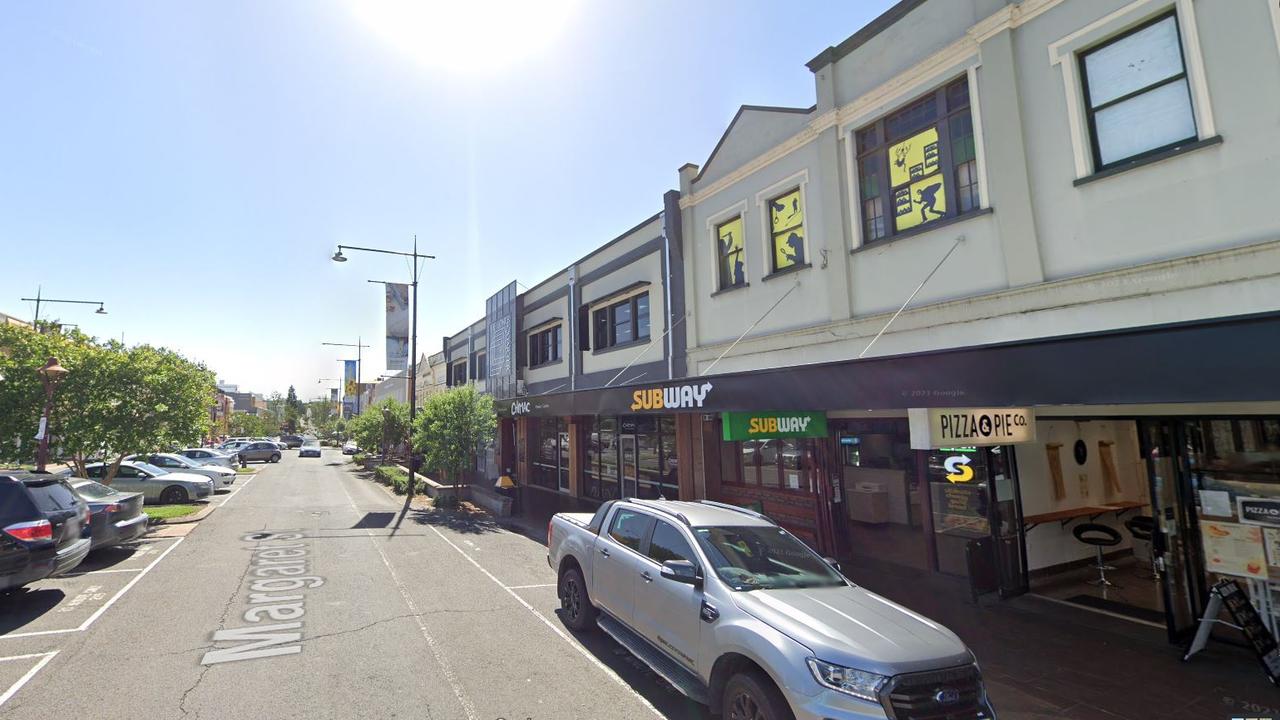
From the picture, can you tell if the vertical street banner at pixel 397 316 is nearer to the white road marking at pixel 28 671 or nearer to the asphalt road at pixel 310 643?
the asphalt road at pixel 310 643

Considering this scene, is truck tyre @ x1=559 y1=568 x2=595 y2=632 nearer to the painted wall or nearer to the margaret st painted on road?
the margaret st painted on road

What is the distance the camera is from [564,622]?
7.30m

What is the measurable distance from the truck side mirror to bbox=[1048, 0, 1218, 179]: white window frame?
21.7 ft

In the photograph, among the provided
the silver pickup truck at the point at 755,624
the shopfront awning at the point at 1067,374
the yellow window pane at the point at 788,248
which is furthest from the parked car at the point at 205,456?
the shopfront awning at the point at 1067,374

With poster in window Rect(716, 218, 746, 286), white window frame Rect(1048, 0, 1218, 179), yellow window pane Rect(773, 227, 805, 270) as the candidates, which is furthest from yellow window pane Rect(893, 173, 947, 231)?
poster in window Rect(716, 218, 746, 286)

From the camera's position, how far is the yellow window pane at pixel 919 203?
28.7ft

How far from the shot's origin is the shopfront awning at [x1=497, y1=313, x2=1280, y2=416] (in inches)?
178

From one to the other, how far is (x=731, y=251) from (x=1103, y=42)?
22.8 feet

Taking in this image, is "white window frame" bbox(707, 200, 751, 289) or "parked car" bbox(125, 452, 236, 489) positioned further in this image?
"parked car" bbox(125, 452, 236, 489)

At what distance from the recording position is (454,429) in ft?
59.9

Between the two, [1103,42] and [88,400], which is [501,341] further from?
[1103,42]

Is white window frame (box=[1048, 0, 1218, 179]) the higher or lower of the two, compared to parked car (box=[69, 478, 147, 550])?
higher

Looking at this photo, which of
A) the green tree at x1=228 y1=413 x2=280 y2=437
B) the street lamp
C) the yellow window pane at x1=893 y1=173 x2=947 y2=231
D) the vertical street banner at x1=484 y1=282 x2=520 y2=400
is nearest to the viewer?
the yellow window pane at x1=893 y1=173 x2=947 y2=231

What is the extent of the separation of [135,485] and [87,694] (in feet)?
53.5
